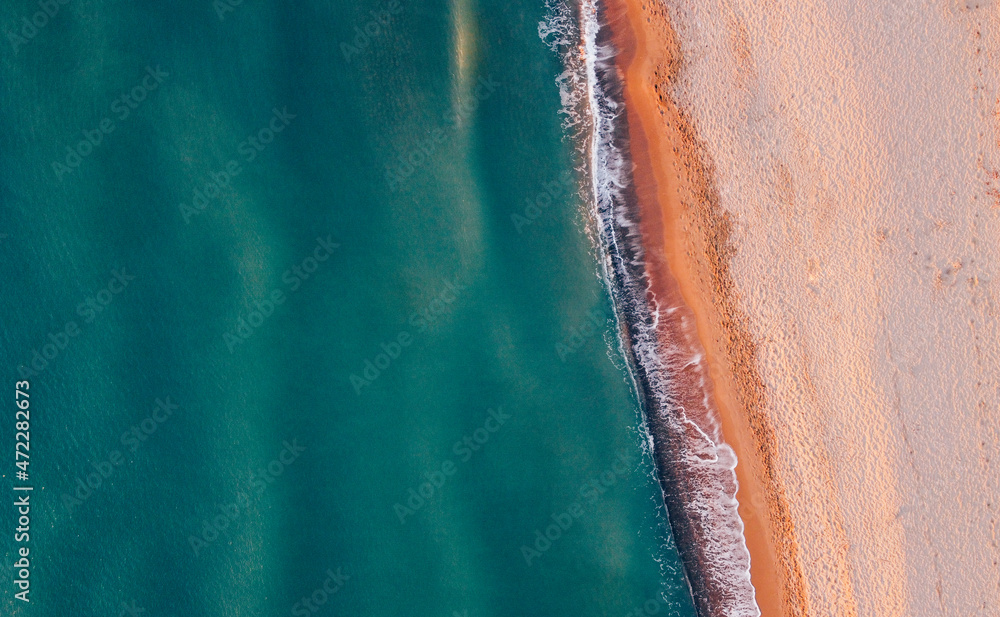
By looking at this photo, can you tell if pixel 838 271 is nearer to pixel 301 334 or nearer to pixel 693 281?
pixel 693 281

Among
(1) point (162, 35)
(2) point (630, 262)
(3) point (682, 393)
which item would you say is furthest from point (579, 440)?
(1) point (162, 35)

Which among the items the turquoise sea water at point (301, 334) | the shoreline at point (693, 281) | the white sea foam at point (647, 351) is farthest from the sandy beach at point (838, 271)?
the turquoise sea water at point (301, 334)

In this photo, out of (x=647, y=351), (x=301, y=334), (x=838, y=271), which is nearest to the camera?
(x=838, y=271)

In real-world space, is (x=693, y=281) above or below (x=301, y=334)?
above

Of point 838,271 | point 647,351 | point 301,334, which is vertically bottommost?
point 647,351

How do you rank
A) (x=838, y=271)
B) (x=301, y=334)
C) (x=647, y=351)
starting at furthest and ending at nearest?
(x=647, y=351), (x=301, y=334), (x=838, y=271)

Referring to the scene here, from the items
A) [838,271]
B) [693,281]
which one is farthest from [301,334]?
[838,271]

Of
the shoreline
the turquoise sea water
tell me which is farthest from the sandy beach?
the turquoise sea water

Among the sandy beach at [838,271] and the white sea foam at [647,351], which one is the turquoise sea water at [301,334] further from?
the sandy beach at [838,271]
